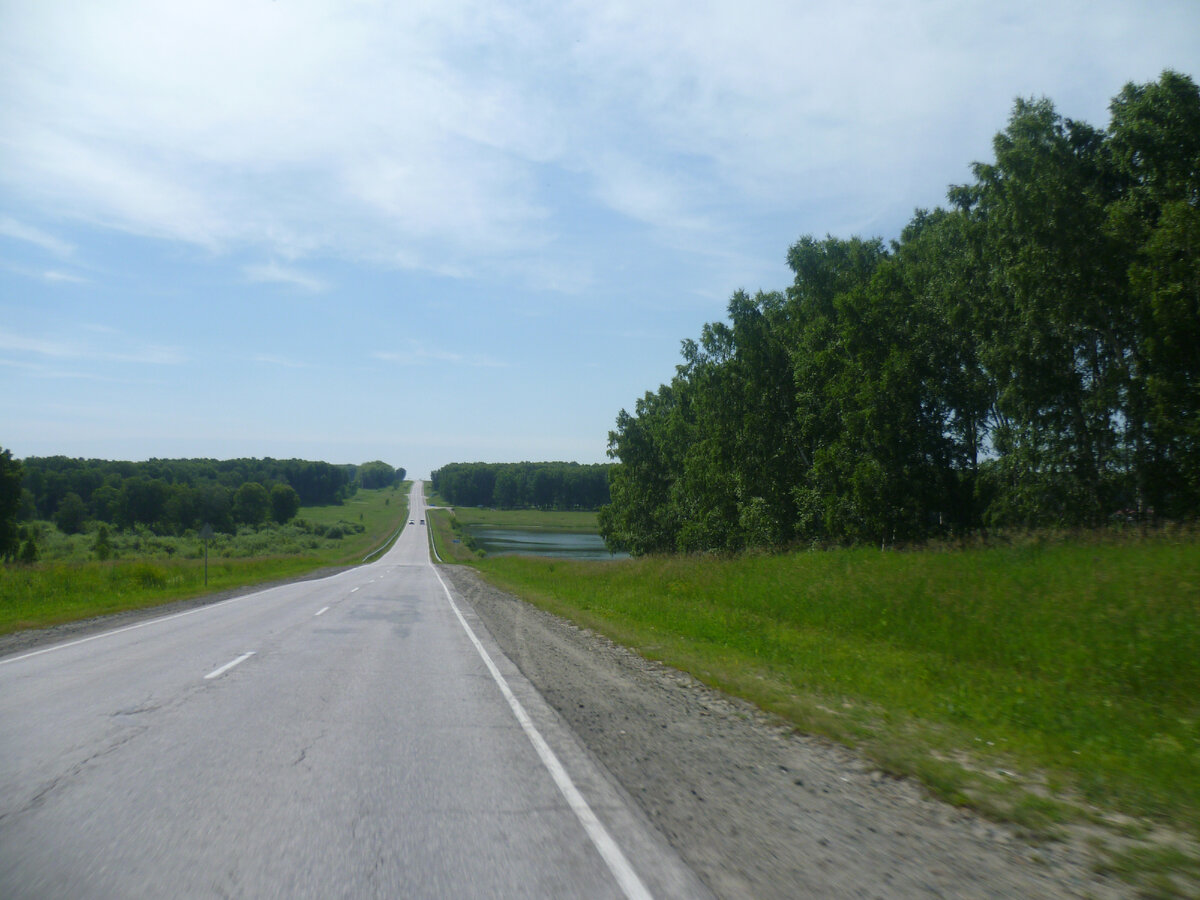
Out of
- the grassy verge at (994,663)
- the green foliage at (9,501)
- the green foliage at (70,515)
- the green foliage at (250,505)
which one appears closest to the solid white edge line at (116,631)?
the grassy verge at (994,663)

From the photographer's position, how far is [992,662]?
1039 cm

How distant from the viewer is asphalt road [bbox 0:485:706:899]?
3793 mm

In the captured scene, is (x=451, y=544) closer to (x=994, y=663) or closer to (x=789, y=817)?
(x=994, y=663)

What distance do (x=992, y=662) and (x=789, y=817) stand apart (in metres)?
7.06

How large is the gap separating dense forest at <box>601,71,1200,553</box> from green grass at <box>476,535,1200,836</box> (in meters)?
9.92

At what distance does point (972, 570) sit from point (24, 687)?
1533cm

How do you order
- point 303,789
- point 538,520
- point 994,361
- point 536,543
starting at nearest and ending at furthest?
point 303,789 → point 994,361 → point 536,543 → point 538,520

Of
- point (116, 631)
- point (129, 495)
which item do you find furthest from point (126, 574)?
point (129, 495)

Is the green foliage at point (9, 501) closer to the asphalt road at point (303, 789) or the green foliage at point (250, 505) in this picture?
the green foliage at point (250, 505)

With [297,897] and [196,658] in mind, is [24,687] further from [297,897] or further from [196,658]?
[297,897]

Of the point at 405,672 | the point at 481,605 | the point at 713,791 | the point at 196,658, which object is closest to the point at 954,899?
the point at 713,791

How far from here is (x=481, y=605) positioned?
2280cm

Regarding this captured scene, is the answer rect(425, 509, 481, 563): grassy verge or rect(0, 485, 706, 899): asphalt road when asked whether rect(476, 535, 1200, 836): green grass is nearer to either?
rect(0, 485, 706, 899): asphalt road

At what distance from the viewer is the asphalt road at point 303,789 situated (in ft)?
12.4
